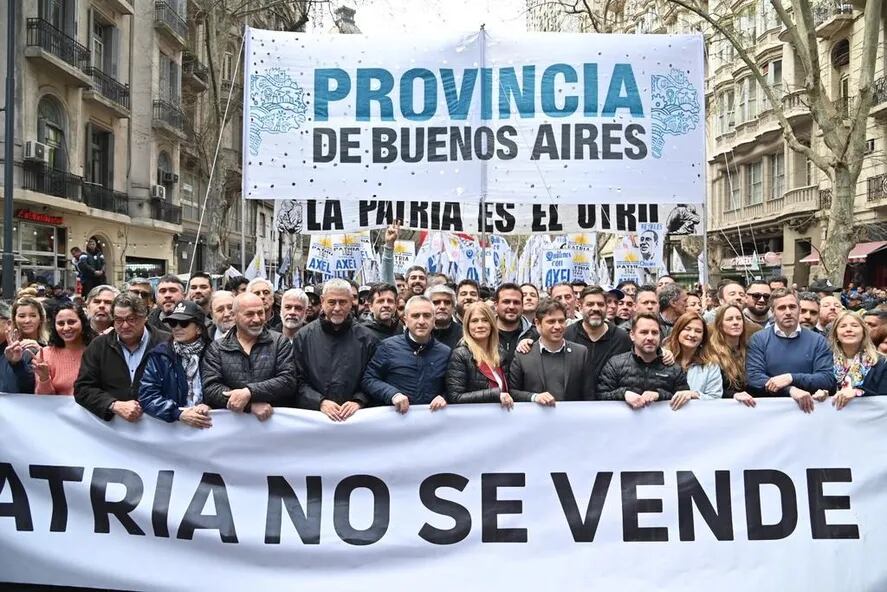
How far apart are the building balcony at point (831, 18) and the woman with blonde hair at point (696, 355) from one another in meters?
28.9

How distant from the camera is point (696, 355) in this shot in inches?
191

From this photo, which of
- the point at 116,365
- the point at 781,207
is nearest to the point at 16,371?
the point at 116,365

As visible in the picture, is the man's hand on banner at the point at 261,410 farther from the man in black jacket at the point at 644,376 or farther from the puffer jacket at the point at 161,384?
the man in black jacket at the point at 644,376

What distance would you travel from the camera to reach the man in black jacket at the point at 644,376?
14.6 feet

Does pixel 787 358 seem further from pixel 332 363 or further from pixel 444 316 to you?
pixel 332 363

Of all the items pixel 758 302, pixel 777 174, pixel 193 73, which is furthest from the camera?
pixel 193 73

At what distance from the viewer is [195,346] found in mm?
4543

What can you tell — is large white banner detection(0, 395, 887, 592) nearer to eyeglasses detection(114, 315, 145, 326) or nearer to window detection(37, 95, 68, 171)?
eyeglasses detection(114, 315, 145, 326)

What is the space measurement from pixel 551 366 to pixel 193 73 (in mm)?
36663

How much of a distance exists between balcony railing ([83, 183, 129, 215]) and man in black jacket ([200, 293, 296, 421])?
25.0 m

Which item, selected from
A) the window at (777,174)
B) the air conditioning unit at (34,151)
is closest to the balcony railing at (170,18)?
the air conditioning unit at (34,151)

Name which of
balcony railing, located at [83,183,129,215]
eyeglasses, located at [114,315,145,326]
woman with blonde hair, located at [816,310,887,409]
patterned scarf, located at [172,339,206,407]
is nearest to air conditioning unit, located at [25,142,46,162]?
balcony railing, located at [83,183,129,215]

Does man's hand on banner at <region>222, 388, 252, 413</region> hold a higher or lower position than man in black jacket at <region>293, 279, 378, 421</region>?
lower

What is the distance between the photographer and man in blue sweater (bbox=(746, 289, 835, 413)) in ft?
15.3
